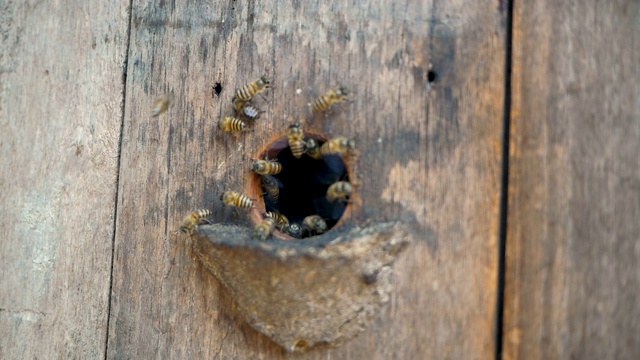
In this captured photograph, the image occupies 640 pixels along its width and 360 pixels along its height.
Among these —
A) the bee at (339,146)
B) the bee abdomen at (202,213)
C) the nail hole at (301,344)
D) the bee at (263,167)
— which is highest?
the bee at (339,146)

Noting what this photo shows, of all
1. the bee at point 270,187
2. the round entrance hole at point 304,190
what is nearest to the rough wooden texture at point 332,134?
the bee at point 270,187

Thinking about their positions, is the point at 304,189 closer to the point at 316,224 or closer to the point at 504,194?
the point at 316,224

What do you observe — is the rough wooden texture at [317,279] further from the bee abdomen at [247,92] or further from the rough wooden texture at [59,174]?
the rough wooden texture at [59,174]

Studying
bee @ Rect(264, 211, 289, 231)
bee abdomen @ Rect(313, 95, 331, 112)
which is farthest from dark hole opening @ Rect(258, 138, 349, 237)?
bee abdomen @ Rect(313, 95, 331, 112)

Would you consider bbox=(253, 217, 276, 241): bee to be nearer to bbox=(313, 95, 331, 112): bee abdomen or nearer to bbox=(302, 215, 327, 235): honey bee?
bbox=(302, 215, 327, 235): honey bee

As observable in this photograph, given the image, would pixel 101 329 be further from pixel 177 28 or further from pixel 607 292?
pixel 607 292

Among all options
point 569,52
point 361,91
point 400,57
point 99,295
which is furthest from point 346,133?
point 99,295

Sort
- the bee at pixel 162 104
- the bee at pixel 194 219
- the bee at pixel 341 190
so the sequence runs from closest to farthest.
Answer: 1. the bee at pixel 341 190
2. the bee at pixel 194 219
3. the bee at pixel 162 104
